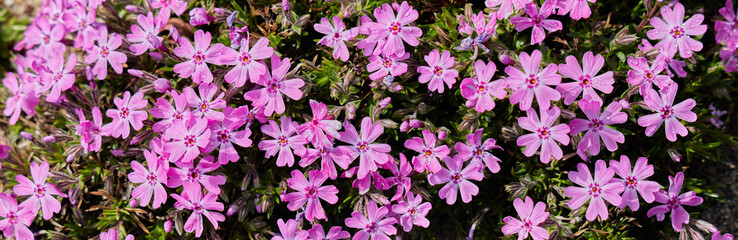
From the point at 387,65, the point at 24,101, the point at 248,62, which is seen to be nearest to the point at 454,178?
the point at 387,65

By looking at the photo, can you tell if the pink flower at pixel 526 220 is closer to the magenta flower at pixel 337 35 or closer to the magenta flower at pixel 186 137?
the magenta flower at pixel 337 35

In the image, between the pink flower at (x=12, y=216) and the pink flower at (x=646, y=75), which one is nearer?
the pink flower at (x=646, y=75)

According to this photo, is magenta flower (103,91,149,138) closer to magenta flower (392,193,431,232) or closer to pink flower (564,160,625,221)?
magenta flower (392,193,431,232)

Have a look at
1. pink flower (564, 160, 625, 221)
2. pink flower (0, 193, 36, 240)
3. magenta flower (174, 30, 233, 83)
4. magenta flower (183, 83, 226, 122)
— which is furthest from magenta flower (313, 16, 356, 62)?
pink flower (0, 193, 36, 240)

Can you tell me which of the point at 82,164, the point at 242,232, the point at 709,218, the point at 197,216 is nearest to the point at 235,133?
the point at 197,216

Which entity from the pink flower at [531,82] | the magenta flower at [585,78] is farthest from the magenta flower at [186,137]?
the magenta flower at [585,78]

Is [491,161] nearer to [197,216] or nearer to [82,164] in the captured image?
[197,216]
